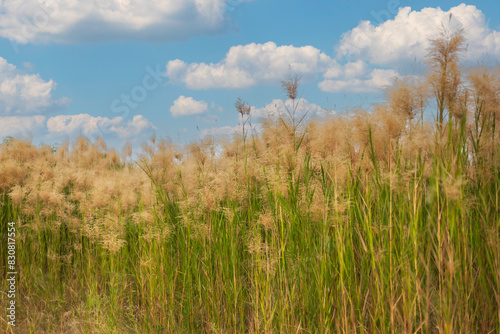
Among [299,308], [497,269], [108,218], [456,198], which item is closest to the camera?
[456,198]

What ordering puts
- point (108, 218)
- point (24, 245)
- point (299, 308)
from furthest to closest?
point (24, 245)
point (108, 218)
point (299, 308)

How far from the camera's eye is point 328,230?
2.57 meters

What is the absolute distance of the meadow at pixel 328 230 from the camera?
7.67 feet

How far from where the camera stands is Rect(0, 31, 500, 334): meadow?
2.34m

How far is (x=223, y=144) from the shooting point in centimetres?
466

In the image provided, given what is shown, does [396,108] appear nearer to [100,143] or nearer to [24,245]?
[24,245]

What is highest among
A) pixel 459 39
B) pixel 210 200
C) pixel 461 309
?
pixel 459 39

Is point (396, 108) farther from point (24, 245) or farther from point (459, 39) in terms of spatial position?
point (24, 245)

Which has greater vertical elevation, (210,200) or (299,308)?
(210,200)

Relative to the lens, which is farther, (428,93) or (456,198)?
(428,93)

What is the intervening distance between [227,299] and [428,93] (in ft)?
7.73

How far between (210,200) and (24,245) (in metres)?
3.06

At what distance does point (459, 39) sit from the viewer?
310cm

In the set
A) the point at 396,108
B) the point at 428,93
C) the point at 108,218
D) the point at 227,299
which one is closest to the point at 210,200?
the point at 227,299
